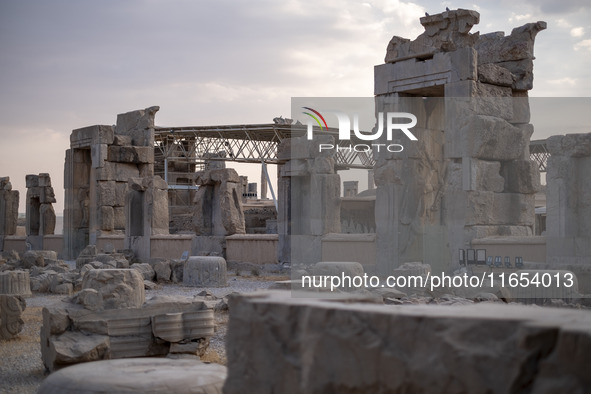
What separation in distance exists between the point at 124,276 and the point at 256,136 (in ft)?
90.4

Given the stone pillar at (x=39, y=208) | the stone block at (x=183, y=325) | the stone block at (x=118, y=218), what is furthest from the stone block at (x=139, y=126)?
the stone block at (x=183, y=325)

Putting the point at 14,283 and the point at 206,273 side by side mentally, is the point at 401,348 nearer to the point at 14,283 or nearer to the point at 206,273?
the point at 14,283

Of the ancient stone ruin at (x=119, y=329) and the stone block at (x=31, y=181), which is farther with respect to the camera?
the stone block at (x=31, y=181)

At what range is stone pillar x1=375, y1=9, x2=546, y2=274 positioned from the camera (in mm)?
13820

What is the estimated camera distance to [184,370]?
15.7 feet

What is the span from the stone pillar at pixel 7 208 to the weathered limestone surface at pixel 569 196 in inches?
908

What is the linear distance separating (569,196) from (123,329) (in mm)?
7776

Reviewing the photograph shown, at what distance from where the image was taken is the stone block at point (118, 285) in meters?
8.91

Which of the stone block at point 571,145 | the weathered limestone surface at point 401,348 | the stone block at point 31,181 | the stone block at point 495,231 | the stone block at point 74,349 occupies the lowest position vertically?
the stone block at point 74,349

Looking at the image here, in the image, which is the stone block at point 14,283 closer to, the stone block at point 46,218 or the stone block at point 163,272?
the stone block at point 163,272

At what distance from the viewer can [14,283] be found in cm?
1312

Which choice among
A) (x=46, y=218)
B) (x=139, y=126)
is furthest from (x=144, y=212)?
(x=46, y=218)

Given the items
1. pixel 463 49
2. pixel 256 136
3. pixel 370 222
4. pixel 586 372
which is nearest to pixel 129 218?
pixel 370 222

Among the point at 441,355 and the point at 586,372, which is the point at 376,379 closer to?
the point at 441,355
